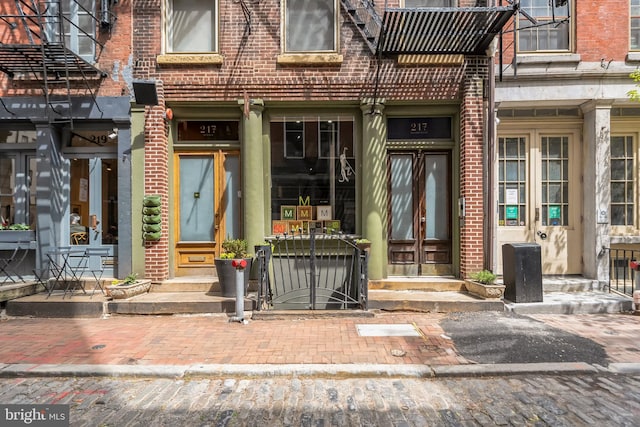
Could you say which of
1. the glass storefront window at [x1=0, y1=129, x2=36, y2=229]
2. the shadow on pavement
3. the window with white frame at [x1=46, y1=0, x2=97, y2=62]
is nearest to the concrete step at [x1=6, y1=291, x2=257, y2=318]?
the glass storefront window at [x1=0, y1=129, x2=36, y2=229]

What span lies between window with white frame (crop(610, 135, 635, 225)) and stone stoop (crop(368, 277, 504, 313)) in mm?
3919

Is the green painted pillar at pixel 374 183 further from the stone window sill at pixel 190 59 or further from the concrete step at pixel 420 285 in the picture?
the stone window sill at pixel 190 59

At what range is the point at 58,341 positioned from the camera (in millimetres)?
5520

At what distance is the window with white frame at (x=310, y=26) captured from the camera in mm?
8016

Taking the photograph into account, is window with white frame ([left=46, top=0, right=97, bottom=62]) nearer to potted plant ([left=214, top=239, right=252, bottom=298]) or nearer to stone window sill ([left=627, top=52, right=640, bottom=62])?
potted plant ([left=214, top=239, right=252, bottom=298])

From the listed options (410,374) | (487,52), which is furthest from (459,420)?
(487,52)

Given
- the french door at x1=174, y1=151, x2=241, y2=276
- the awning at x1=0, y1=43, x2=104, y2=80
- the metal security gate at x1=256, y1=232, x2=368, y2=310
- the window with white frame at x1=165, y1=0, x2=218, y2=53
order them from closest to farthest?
the metal security gate at x1=256, y1=232, x2=368, y2=310
the awning at x1=0, y1=43, x2=104, y2=80
the window with white frame at x1=165, y1=0, x2=218, y2=53
the french door at x1=174, y1=151, x2=241, y2=276

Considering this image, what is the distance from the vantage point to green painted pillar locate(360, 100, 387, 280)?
780 centimetres

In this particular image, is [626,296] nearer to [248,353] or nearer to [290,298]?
Result: [290,298]

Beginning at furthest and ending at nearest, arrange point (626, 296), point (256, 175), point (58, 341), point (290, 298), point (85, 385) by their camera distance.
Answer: point (256, 175), point (626, 296), point (290, 298), point (58, 341), point (85, 385)

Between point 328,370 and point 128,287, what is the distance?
445 centimetres

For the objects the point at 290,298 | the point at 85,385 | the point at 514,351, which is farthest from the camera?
the point at 290,298

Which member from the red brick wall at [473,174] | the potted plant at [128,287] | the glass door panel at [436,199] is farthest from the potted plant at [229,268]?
the red brick wall at [473,174]

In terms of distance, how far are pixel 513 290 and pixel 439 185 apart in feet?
8.32
